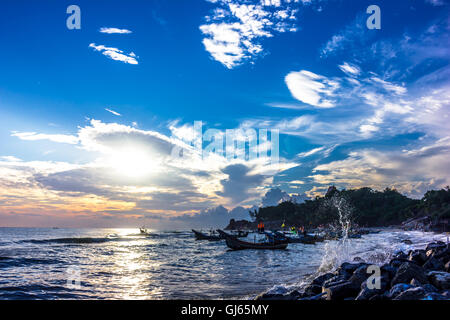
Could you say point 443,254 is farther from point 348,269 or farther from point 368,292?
point 368,292

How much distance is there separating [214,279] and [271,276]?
403 centimetres

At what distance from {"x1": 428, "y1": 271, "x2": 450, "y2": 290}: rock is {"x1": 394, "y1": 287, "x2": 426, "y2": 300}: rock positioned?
2.95 m

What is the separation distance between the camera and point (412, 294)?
742 centimetres

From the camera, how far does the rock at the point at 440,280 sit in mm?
9443

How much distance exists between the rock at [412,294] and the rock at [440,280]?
2.95 metres

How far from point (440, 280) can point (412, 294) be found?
331cm

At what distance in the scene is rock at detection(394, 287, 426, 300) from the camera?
731cm

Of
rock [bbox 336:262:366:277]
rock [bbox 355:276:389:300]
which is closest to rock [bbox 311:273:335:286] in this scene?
rock [bbox 336:262:366:277]

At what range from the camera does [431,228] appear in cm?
7225

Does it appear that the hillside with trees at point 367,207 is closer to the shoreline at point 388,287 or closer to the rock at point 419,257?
the rock at point 419,257

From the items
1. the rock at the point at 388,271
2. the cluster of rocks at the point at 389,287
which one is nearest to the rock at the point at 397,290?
the cluster of rocks at the point at 389,287
